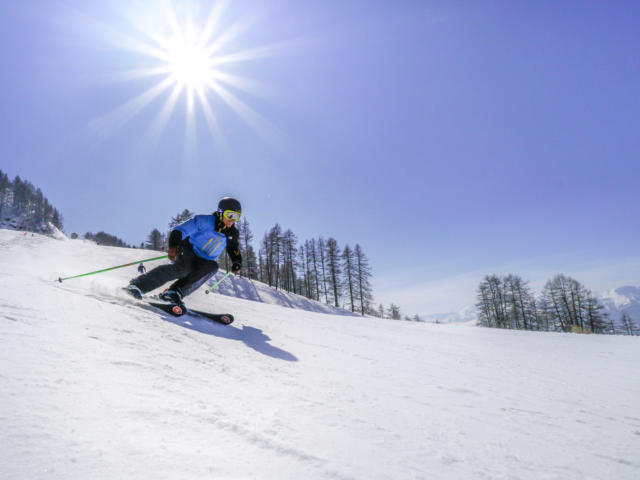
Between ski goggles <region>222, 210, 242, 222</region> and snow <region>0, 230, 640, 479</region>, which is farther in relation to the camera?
ski goggles <region>222, 210, 242, 222</region>

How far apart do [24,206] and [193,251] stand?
13225 centimetres

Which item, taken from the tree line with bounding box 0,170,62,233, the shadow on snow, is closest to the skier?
the shadow on snow

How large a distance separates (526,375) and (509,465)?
7.42 feet

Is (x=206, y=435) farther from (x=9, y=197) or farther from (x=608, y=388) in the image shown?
(x=9, y=197)

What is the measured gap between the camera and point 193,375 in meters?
1.78

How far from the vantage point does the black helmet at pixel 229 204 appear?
4.60 meters

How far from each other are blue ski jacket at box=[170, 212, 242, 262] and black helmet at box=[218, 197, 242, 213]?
0.14 metres

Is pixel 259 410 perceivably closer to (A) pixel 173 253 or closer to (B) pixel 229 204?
(A) pixel 173 253

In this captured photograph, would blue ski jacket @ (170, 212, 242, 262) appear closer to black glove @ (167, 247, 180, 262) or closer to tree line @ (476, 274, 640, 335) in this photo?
black glove @ (167, 247, 180, 262)

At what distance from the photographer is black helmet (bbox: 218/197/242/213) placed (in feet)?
15.1

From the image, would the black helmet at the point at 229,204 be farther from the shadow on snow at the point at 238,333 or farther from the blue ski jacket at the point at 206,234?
the shadow on snow at the point at 238,333

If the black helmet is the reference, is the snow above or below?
below

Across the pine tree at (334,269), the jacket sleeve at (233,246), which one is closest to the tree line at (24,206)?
the pine tree at (334,269)

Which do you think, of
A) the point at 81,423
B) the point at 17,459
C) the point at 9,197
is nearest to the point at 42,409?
the point at 81,423
